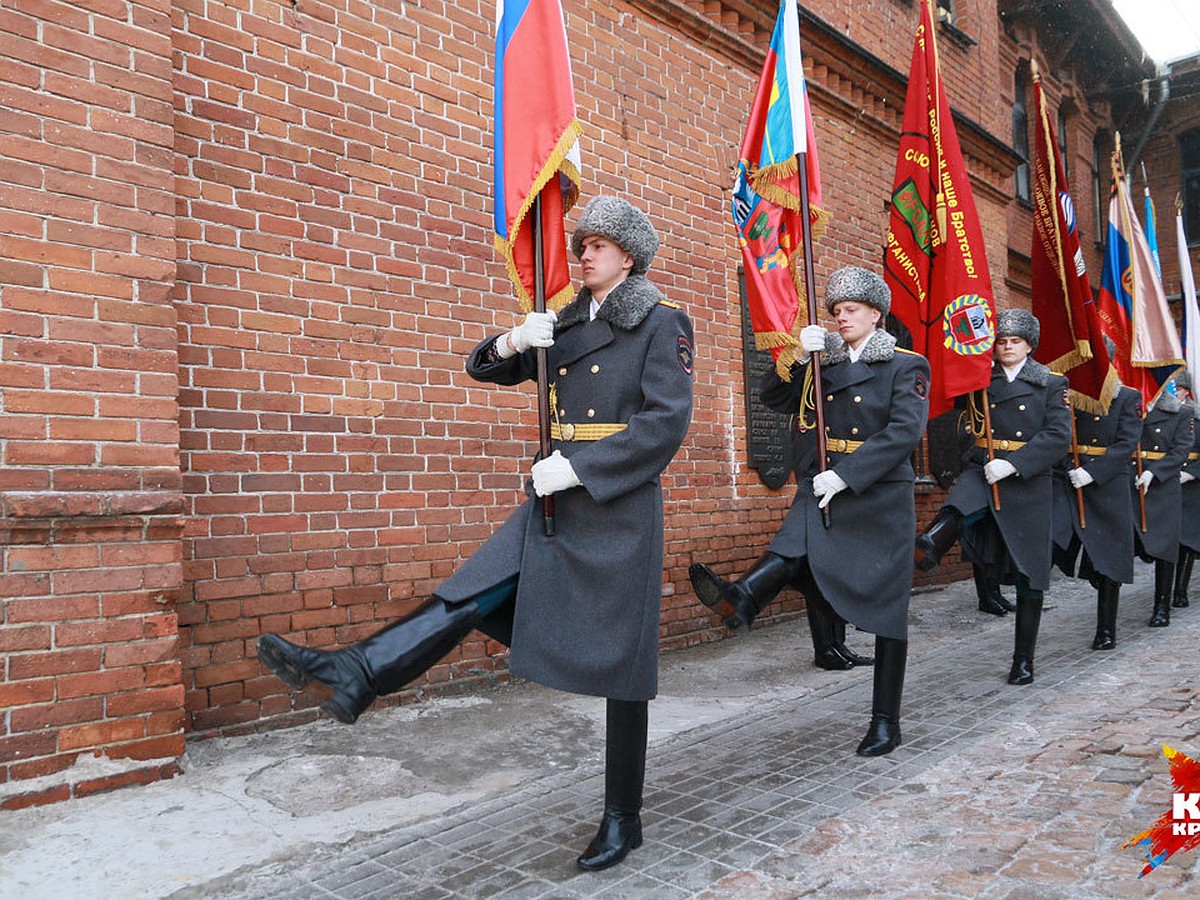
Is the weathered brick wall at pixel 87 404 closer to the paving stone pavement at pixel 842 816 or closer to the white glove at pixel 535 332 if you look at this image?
the paving stone pavement at pixel 842 816

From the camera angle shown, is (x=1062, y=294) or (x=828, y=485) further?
(x=1062, y=294)

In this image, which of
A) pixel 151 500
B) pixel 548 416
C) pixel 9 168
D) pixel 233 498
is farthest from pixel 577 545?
pixel 9 168

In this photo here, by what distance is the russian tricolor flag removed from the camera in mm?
3277

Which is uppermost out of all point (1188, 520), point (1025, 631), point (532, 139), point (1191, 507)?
point (532, 139)

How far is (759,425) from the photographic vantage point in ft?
23.0

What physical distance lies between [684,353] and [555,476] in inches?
22.1

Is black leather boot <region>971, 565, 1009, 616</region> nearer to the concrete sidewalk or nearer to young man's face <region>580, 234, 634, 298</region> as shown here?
the concrete sidewalk

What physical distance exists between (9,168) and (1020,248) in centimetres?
1242

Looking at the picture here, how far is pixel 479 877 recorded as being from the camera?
9.02 feet

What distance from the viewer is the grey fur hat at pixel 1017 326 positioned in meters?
5.68

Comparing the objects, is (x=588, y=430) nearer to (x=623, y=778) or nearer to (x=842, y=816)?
(x=623, y=778)

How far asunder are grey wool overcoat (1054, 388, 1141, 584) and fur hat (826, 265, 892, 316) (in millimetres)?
2609

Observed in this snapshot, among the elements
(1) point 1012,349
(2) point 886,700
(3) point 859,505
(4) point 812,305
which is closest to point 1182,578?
(1) point 1012,349

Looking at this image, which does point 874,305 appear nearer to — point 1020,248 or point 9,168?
point 9,168
